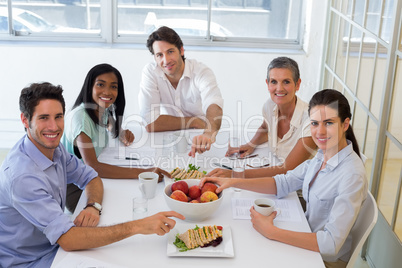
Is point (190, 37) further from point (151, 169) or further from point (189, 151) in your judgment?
point (151, 169)

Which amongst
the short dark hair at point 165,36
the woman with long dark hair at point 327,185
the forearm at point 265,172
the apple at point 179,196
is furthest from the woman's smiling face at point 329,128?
the short dark hair at point 165,36

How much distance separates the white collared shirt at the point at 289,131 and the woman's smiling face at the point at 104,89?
2.93ft

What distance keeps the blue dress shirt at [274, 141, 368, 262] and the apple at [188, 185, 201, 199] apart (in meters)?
0.38

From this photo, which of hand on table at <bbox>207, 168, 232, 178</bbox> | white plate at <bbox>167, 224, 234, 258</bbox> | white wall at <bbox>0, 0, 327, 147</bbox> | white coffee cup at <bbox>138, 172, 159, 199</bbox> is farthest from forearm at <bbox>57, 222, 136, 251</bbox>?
white wall at <bbox>0, 0, 327, 147</bbox>

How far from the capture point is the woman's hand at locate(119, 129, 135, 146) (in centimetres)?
262

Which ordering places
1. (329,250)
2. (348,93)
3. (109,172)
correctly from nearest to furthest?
(329,250)
(109,172)
(348,93)

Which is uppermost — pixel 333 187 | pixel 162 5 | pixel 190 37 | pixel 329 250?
pixel 162 5

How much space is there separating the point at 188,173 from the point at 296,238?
2.21ft

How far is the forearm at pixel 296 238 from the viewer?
165cm

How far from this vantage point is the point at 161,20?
4332 millimetres

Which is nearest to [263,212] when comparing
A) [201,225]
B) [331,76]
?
[201,225]

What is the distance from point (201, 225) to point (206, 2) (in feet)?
9.67

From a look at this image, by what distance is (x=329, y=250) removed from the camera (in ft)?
5.43

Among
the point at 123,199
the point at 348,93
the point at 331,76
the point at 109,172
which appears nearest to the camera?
the point at 123,199
